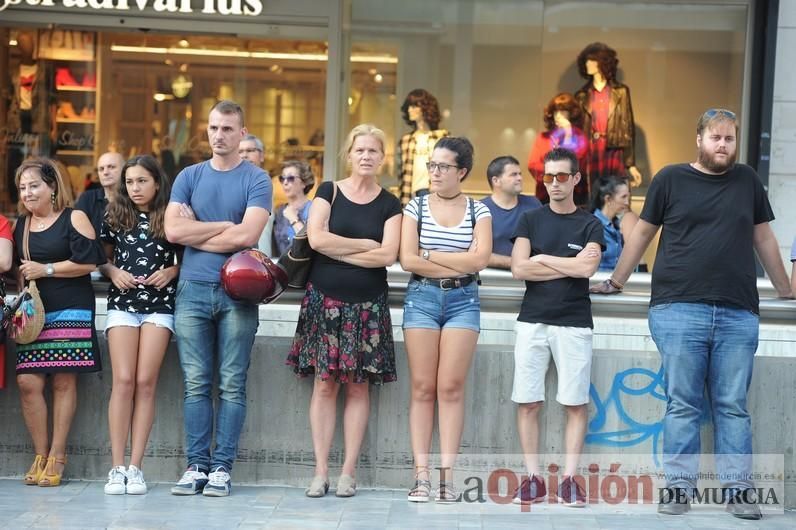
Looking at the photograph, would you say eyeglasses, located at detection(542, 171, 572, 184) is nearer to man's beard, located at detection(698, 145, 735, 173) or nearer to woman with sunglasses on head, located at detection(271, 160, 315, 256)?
man's beard, located at detection(698, 145, 735, 173)

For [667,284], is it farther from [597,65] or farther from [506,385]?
[597,65]

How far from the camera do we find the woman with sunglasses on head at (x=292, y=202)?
884 centimetres

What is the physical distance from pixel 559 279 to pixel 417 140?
5.52 meters

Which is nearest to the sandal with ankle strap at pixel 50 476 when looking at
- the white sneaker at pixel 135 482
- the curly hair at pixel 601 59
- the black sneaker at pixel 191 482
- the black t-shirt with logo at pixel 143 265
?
the white sneaker at pixel 135 482

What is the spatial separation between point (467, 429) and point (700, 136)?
2.01 m

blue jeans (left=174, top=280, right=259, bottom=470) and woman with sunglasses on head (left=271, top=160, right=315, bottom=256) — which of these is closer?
blue jeans (left=174, top=280, right=259, bottom=470)

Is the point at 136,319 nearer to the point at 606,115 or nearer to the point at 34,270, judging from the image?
the point at 34,270

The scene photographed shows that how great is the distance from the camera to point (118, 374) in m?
6.56

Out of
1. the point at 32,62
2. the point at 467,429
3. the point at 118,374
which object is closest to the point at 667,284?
the point at 467,429

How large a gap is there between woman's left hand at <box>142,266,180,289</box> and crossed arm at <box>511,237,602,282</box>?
1835 mm

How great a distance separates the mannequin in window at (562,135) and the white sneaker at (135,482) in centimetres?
612

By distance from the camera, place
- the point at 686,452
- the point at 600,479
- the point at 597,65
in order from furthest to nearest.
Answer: the point at 597,65
the point at 600,479
the point at 686,452

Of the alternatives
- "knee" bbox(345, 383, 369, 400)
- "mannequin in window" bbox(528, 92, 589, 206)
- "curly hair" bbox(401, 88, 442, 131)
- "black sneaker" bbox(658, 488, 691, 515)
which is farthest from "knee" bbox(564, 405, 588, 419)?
"curly hair" bbox(401, 88, 442, 131)

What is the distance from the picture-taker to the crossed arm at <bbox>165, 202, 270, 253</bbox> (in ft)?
21.1
